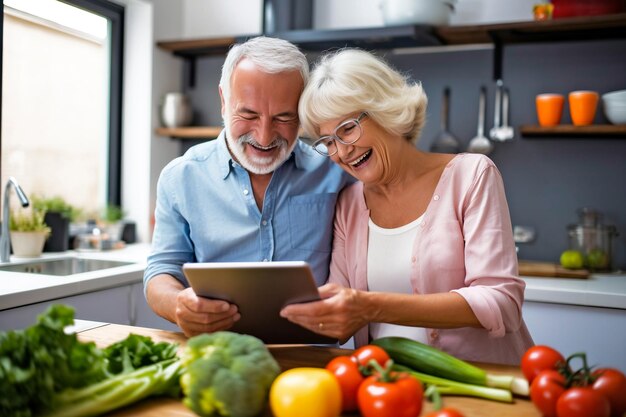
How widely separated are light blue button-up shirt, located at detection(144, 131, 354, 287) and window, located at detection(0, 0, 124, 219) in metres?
1.52

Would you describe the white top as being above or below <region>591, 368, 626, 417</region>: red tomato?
above

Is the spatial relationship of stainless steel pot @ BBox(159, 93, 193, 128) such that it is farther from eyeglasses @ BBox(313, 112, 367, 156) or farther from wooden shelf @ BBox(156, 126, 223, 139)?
eyeglasses @ BBox(313, 112, 367, 156)

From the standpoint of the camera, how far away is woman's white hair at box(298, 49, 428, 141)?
5.27 feet

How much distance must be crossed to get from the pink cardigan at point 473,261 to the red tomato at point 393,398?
18.8 inches

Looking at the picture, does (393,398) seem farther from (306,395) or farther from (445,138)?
(445,138)

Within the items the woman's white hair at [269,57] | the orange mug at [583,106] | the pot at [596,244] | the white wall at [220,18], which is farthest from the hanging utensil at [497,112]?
the woman's white hair at [269,57]

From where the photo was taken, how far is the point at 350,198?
184cm

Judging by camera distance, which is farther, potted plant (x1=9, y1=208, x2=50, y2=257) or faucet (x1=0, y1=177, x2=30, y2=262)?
potted plant (x1=9, y1=208, x2=50, y2=257)

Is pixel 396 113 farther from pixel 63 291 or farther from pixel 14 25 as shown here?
pixel 14 25

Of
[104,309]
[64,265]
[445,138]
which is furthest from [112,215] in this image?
[445,138]

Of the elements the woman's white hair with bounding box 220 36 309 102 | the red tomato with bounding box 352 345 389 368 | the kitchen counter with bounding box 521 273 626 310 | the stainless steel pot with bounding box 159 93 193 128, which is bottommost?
the kitchen counter with bounding box 521 273 626 310

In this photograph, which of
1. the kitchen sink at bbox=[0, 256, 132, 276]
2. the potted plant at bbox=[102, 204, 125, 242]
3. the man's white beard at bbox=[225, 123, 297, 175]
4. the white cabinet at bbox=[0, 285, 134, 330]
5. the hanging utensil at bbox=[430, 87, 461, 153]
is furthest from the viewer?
the potted plant at bbox=[102, 204, 125, 242]

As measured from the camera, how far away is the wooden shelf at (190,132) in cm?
340

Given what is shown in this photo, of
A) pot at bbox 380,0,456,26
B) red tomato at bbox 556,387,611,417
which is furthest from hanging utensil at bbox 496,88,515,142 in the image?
red tomato at bbox 556,387,611,417
